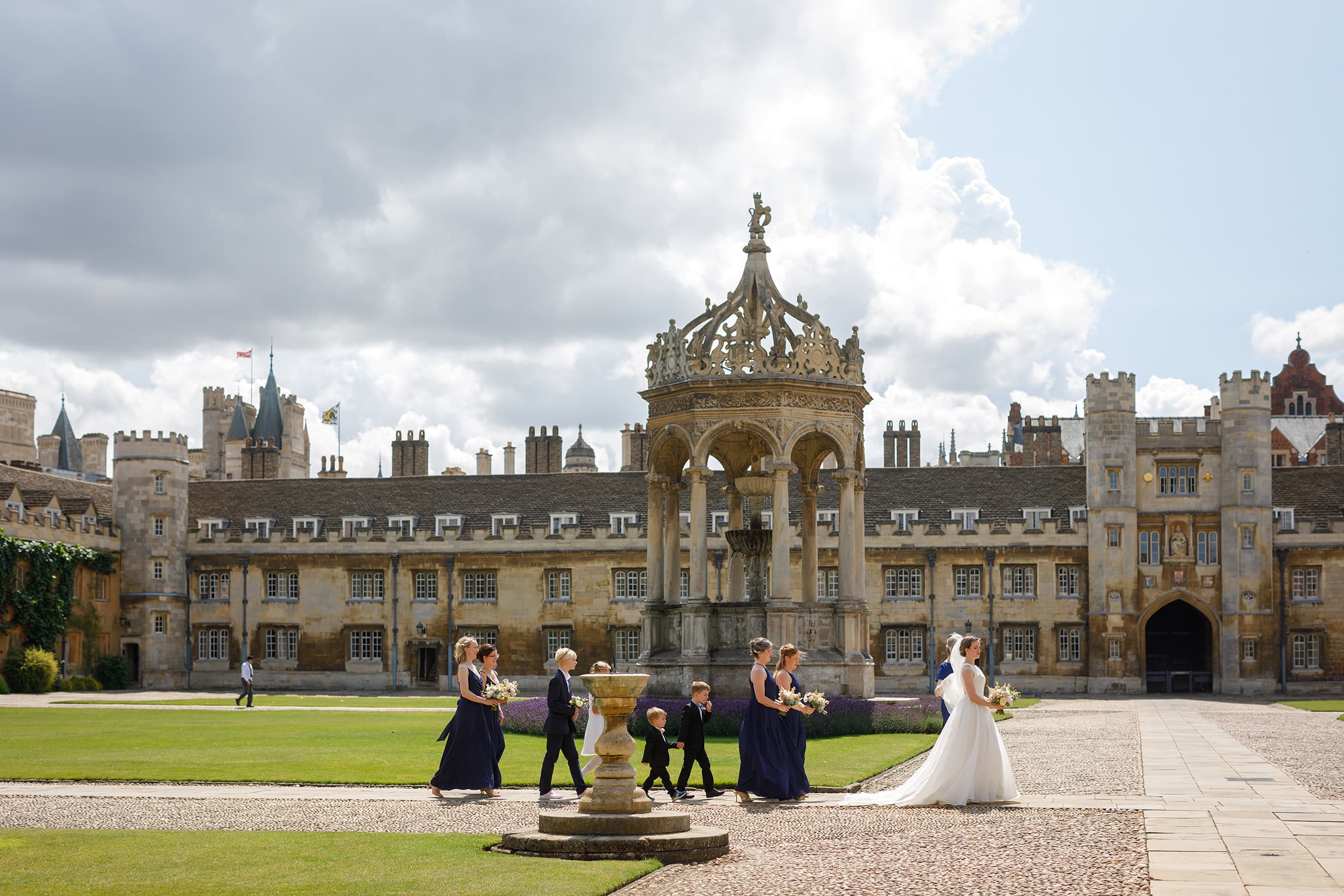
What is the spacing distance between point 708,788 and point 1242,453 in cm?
4708

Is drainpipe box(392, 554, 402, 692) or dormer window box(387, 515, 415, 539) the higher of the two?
dormer window box(387, 515, 415, 539)

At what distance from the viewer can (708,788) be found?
60.2 feet

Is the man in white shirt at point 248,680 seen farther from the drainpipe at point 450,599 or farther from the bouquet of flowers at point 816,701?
the bouquet of flowers at point 816,701

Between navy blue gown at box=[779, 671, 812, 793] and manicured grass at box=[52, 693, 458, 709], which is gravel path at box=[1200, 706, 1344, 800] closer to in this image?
navy blue gown at box=[779, 671, 812, 793]

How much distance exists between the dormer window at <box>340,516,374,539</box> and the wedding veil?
5104 cm

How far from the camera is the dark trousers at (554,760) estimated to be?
1792cm

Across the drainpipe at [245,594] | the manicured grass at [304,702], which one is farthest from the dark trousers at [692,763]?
the drainpipe at [245,594]

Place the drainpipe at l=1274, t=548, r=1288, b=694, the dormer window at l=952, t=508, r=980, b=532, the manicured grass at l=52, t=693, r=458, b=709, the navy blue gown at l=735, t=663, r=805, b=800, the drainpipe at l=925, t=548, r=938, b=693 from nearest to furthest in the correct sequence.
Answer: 1. the navy blue gown at l=735, t=663, r=805, b=800
2. the manicured grass at l=52, t=693, r=458, b=709
3. the drainpipe at l=1274, t=548, r=1288, b=694
4. the drainpipe at l=925, t=548, r=938, b=693
5. the dormer window at l=952, t=508, r=980, b=532

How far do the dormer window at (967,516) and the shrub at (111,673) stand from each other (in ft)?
112

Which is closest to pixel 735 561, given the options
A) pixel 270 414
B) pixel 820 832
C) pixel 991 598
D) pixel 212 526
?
pixel 820 832

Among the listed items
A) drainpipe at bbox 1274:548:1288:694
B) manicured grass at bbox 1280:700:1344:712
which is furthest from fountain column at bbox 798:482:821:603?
drainpipe at bbox 1274:548:1288:694

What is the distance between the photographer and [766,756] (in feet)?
57.8

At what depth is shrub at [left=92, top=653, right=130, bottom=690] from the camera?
61.0 metres

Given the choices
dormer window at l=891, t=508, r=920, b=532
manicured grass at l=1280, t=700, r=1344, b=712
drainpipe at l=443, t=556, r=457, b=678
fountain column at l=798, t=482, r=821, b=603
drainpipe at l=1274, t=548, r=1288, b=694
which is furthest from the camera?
drainpipe at l=443, t=556, r=457, b=678
